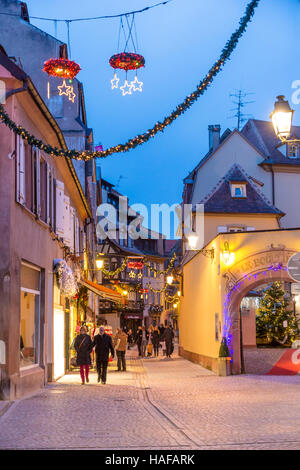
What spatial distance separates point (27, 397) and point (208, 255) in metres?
11.7

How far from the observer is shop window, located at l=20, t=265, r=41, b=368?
57.6 feet

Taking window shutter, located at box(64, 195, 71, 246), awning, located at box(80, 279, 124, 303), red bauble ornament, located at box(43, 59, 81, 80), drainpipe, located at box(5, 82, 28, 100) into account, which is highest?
red bauble ornament, located at box(43, 59, 81, 80)

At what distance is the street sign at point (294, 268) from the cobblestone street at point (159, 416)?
2.42 m

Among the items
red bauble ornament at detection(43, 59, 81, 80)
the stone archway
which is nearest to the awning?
the stone archway

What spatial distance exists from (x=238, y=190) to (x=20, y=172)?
25890 millimetres

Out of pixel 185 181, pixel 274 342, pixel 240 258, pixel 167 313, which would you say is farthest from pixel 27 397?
pixel 167 313

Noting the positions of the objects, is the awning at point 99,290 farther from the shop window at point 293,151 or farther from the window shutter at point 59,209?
the shop window at point 293,151

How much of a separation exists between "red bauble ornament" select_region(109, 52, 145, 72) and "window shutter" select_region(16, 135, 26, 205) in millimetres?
5170

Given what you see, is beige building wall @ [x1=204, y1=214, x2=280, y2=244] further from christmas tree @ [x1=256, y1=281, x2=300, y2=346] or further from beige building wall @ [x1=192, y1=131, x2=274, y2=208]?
christmas tree @ [x1=256, y1=281, x2=300, y2=346]

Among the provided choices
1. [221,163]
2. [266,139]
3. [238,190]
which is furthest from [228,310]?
[266,139]

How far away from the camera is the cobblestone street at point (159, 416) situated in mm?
9789

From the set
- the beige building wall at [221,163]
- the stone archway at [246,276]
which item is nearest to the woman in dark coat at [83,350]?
the stone archway at [246,276]

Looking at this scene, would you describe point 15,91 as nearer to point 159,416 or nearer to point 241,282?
point 159,416

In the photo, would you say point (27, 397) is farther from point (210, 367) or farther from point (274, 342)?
point (274, 342)
